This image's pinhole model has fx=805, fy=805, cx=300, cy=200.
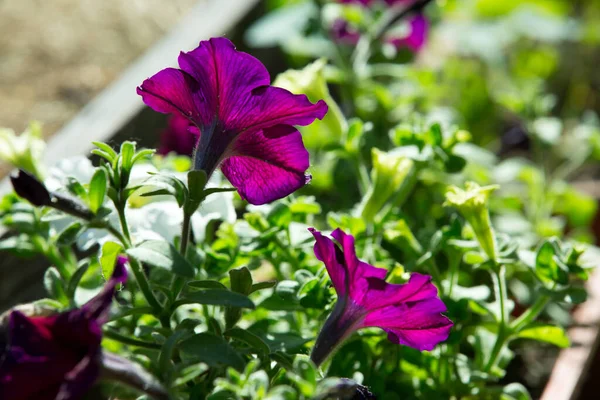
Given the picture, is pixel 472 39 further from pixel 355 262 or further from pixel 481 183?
pixel 355 262

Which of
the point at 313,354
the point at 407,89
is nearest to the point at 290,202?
the point at 313,354

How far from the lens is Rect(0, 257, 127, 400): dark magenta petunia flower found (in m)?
0.56

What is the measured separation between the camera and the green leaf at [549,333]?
Answer: 37.8 inches

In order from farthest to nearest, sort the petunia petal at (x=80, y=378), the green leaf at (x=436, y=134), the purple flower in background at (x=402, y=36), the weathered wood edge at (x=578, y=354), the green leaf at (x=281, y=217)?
the purple flower in background at (x=402, y=36) → the weathered wood edge at (x=578, y=354) → the green leaf at (x=436, y=134) → the green leaf at (x=281, y=217) → the petunia petal at (x=80, y=378)

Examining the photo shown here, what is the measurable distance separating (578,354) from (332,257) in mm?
749

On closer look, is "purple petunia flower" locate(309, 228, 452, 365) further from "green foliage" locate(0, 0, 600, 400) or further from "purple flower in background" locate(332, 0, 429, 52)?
"purple flower in background" locate(332, 0, 429, 52)

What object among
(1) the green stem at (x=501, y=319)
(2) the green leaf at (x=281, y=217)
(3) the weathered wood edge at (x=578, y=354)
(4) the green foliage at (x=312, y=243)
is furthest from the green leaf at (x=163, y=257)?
(3) the weathered wood edge at (x=578, y=354)

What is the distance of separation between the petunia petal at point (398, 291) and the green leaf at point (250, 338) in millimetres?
109

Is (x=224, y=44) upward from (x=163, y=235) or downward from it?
upward

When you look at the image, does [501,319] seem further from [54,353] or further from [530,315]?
[54,353]

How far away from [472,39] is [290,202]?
1111mm

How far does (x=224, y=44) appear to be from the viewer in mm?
713

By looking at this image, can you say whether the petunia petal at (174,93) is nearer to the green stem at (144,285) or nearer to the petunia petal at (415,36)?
the green stem at (144,285)

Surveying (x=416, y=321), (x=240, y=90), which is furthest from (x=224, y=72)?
(x=416, y=321)
